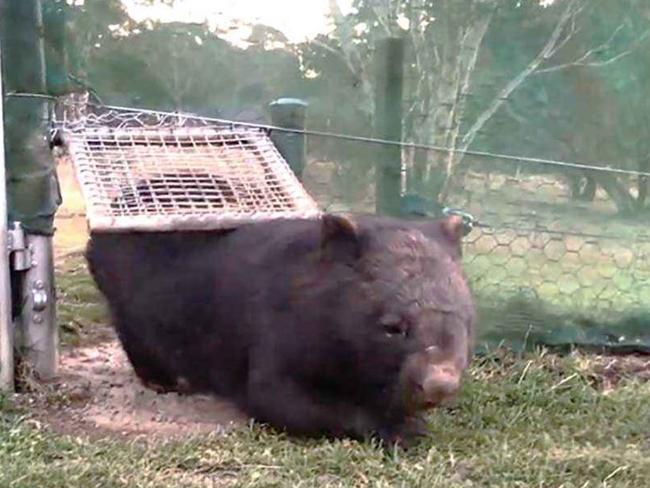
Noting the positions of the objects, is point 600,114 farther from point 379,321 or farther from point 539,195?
point 379,321

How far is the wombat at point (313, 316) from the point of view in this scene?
2928 millimetres

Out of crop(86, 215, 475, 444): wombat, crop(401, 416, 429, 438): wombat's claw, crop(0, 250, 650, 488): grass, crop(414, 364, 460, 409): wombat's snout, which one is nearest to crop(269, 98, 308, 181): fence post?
crop(86, 215, 475, 444): wombat

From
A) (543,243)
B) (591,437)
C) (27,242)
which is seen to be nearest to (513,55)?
(543,243)

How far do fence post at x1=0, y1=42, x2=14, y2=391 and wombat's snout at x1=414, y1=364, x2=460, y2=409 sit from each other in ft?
4.69

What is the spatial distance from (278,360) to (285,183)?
2.50ft

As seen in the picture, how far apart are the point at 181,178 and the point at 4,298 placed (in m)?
0.67

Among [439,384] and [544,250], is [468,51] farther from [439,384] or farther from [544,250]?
[439,384]

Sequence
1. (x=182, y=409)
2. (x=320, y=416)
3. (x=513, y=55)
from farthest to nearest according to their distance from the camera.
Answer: (x=513, y=55) → (x=182, y=409) → (x=320, y=416)

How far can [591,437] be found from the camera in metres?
3.41

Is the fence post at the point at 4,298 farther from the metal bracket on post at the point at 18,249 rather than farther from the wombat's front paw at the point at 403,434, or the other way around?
the wombat's front paw at the point at 403,434

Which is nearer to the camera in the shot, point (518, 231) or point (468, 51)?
point (468, 51)

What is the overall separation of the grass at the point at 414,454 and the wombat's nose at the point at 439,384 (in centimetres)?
20

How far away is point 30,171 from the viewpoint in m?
3.86

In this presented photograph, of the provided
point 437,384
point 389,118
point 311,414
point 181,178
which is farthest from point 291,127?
point 437,384
